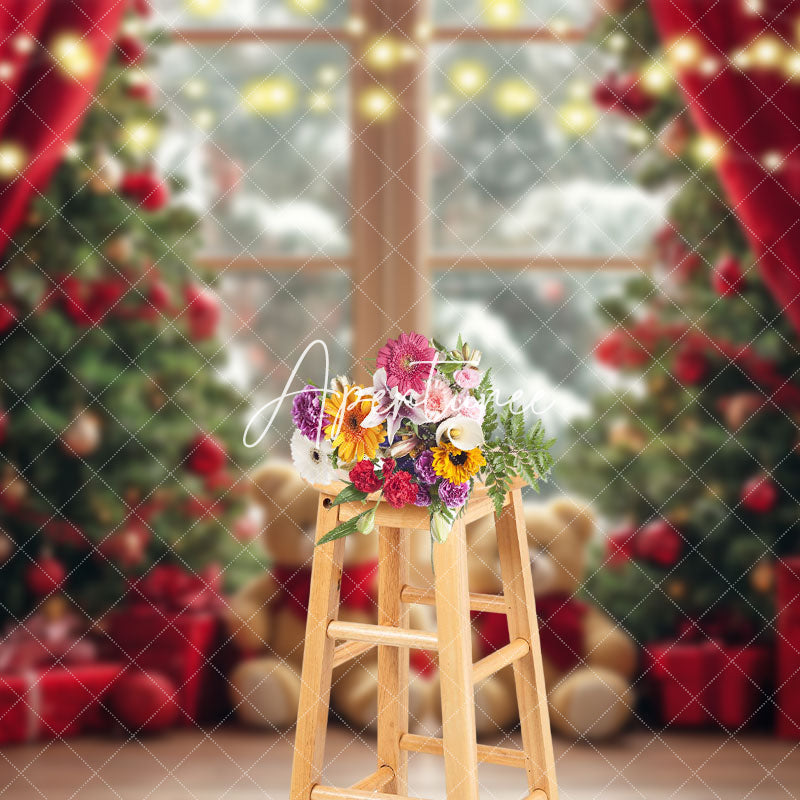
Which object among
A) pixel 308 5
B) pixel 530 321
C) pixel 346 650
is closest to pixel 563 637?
pixel 530 321

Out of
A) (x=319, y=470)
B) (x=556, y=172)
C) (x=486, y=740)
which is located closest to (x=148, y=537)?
(x=486, y=740)

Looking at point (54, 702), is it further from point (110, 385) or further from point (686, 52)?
point (686, 52)

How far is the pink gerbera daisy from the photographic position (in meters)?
1.72

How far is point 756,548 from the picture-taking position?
107 inches

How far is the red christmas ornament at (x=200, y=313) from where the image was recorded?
2838 mm

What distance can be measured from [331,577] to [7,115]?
4.99 ft

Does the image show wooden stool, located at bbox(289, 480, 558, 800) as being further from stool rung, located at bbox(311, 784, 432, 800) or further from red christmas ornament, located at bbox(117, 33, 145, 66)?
red christmas ornament, located at bbox(117, 33, 145, 66)

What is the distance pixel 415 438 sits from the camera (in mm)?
1729

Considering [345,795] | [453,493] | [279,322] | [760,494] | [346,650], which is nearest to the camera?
[453,493]

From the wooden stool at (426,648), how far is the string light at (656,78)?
1.36 metres

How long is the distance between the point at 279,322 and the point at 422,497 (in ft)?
4.54

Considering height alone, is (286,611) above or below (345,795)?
above

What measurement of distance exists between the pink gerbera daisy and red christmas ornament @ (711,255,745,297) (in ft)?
3.96

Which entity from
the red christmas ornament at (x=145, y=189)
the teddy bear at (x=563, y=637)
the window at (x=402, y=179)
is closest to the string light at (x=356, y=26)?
the window at (x=402, y=179)
